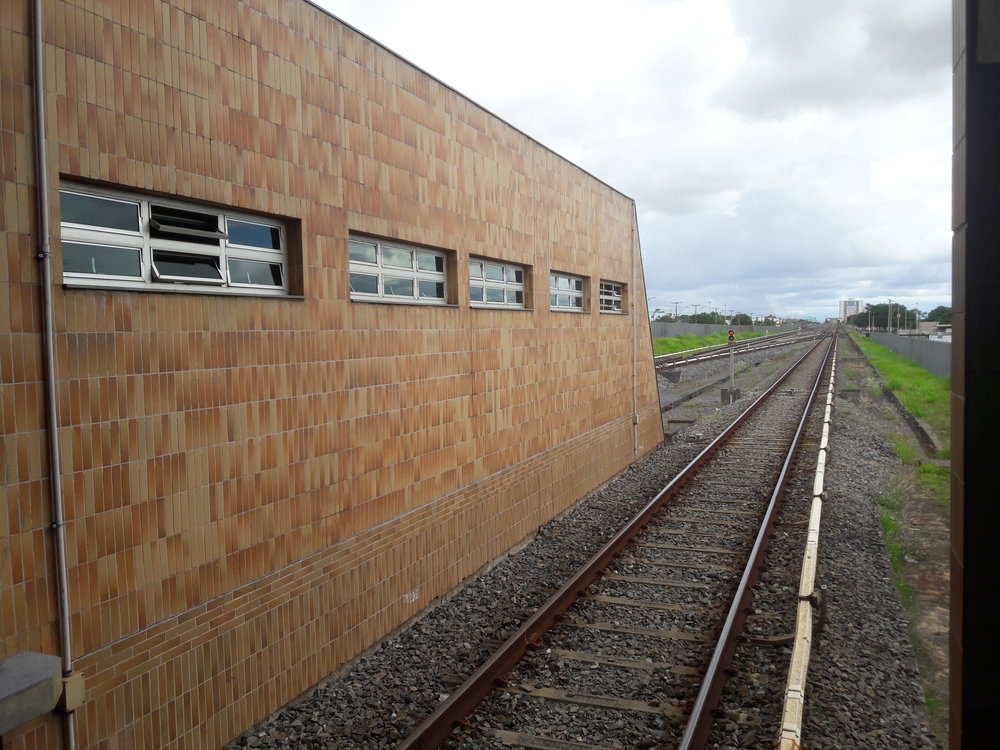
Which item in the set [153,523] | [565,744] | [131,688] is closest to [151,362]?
[153,523]

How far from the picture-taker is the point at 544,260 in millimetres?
11711

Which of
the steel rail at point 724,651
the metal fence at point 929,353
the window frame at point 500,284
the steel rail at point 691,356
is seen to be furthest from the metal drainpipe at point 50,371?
the metal fence at point 929,353

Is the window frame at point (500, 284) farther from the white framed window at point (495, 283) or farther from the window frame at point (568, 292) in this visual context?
the window frame at point (568, 292)

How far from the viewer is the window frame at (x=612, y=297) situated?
15133 millimetres

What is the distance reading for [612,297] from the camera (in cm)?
1582

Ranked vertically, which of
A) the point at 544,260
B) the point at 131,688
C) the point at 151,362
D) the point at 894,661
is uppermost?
the point at 544,260

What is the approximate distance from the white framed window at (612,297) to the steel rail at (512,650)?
5.35m

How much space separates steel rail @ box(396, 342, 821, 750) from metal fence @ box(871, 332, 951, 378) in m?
21.3

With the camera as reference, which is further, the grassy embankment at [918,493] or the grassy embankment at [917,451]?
the grassy embankment at [917,451]

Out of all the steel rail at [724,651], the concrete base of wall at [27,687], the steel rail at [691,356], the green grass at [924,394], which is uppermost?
the steel rail at [691,356]

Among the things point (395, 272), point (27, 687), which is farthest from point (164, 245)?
point (395, 272)

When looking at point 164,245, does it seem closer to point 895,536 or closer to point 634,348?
point 895,536

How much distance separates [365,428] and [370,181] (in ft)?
7.90

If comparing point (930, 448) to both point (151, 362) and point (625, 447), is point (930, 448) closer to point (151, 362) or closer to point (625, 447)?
point (625, 447)
